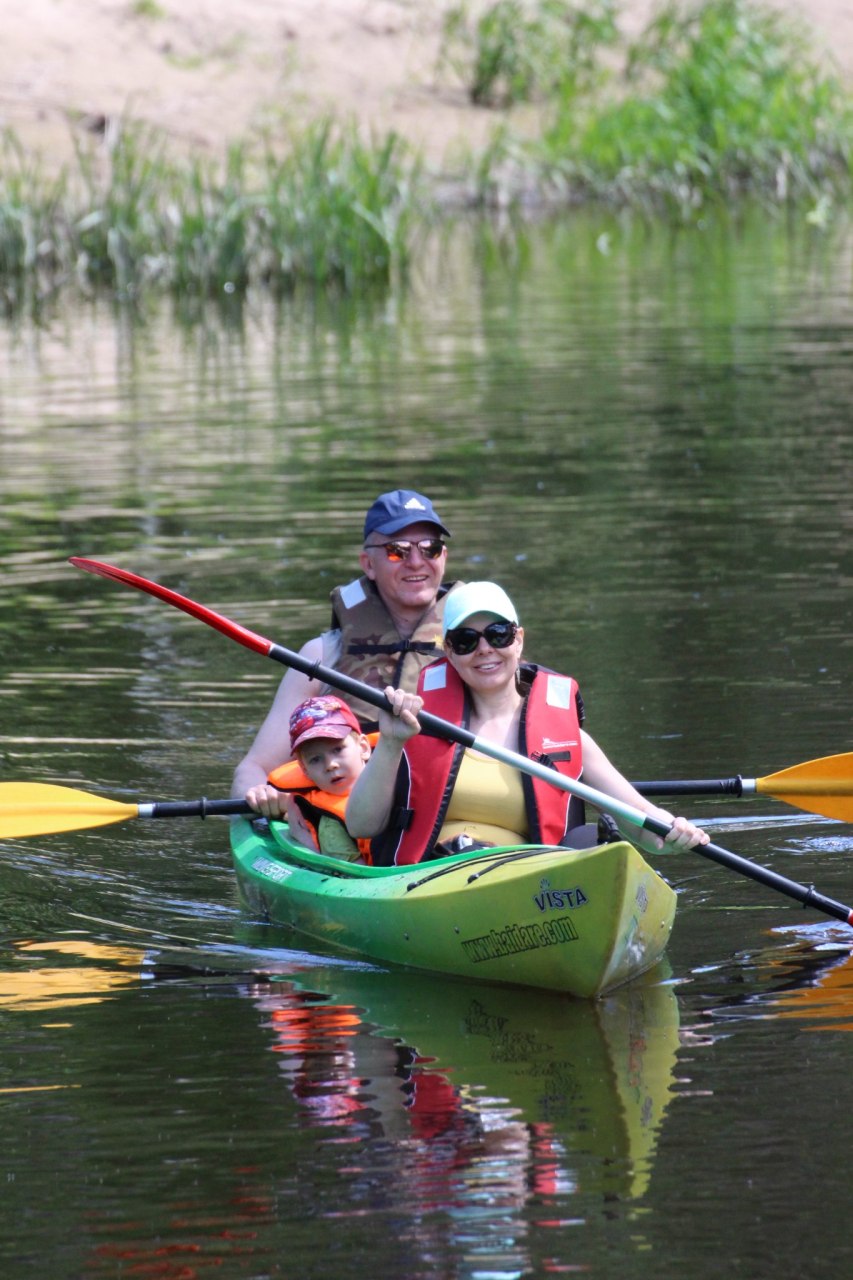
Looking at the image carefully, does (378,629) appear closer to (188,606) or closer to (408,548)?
(408,548)

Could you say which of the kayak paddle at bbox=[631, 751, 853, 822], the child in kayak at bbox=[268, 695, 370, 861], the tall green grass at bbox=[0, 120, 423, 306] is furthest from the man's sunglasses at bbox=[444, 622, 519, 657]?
the tall green grass at bbox=[0, 120, 423, 306]

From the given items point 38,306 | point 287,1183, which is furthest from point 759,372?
point 287,1183

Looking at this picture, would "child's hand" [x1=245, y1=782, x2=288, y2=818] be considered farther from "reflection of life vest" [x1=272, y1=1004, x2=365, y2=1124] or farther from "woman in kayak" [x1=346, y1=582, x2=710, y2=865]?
"reflection of life vest" [x1=272, y1=1004, x2=365, y2=1124]

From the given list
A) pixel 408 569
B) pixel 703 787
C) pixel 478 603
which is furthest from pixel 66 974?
pixel 703 787

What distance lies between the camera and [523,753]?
555 cm

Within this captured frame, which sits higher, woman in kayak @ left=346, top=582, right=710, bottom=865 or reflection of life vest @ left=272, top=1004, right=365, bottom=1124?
woman in kayak @ left=346, top=582, right=710, bottom=865

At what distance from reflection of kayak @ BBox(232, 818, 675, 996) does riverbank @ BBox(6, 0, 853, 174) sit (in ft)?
76.6

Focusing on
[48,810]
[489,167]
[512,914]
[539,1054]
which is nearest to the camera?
[539,1054]

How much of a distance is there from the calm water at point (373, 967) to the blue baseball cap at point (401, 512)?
3.94 feet

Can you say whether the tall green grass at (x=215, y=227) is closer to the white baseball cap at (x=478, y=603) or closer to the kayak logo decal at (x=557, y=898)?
the white baseball cap at (x=478, y=603)

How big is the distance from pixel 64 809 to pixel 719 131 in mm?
22568

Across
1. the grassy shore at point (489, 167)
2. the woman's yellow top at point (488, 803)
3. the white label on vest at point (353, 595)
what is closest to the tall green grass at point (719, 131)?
the grassy shore at point (489, 167)

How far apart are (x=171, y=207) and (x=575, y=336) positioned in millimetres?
4183

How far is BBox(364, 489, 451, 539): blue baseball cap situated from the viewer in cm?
620
